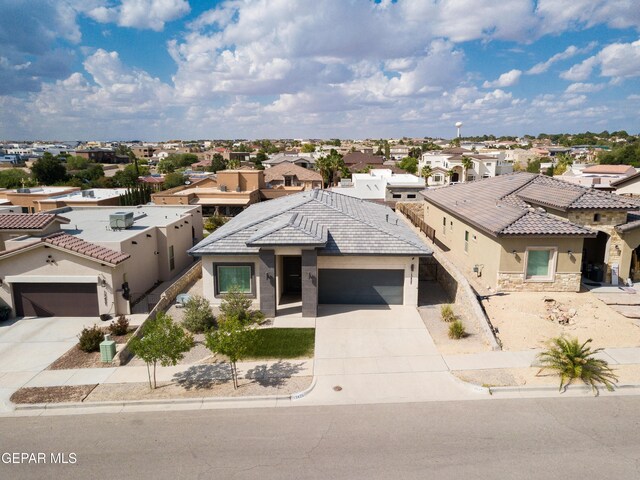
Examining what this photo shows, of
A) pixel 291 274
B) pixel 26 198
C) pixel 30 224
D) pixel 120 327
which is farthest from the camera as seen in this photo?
pixel 26 198

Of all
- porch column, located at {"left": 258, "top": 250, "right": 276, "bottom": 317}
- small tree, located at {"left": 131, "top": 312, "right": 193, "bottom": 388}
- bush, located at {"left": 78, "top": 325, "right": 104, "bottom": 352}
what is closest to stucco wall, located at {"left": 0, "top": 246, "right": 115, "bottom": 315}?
bush, located at {"left": 78, "top": 325, "right": 104, "bottom": 352}

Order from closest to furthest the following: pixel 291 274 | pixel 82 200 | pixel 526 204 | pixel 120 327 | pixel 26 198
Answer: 1. pixel 120 327
2. pixel 291 274
3. pixel 526 204
4. pixel 82 200
5. pixel 26 198

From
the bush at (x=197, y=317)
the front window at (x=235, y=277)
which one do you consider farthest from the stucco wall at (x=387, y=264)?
the bush at (x=197, y=317)

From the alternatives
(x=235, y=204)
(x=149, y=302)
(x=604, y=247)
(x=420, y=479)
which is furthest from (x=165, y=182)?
(x=420, y=479)

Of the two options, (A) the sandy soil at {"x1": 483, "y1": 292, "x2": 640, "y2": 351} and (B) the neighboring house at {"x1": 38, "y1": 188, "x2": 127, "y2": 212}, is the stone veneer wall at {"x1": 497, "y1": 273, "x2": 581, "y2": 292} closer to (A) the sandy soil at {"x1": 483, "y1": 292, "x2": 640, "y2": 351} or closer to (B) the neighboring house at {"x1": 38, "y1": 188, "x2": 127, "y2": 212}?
(A) the sandy soil at {"x1": 483, "y1": 292, "x2": 640, "y2": 351}

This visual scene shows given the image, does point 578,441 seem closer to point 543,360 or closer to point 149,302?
point 543,360

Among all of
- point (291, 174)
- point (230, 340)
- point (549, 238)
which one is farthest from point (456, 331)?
point (291, 174)

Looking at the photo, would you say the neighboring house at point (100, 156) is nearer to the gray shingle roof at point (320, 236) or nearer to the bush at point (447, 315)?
the gray shingle roof at point (320, 236)

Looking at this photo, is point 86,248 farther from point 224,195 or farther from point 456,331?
point 224,195
